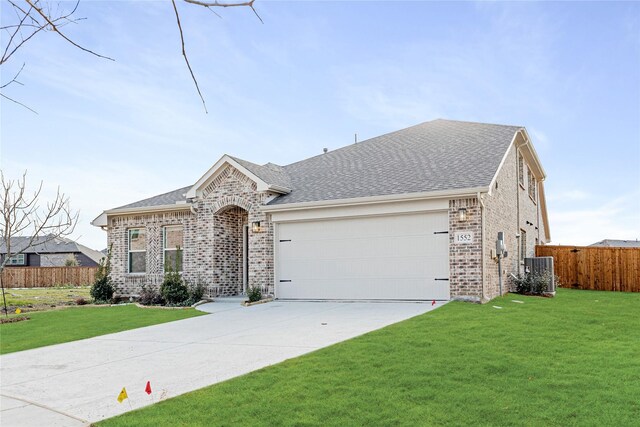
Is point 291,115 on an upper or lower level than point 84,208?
upper

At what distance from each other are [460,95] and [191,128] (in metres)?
9.23

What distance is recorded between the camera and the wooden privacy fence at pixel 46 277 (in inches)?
1548

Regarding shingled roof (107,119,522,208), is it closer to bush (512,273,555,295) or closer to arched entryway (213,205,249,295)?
arched entryway (213,205,249,295)

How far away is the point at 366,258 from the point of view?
14.6 m

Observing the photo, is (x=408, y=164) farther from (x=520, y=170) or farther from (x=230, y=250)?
(x=230, y=250)

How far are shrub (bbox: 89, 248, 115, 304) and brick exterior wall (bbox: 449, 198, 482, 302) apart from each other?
488 inches

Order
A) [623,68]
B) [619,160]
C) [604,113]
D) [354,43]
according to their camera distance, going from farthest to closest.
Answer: [619,160] < [604,113] < [623,68] < [354,43]

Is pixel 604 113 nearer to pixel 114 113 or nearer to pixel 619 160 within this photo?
pixel 619 160

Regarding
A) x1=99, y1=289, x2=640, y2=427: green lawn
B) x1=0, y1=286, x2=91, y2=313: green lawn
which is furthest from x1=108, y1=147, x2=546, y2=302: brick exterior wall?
x1=99, y1=289, x2=640, y2=427: green lawn

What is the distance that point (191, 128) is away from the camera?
9.84 metres

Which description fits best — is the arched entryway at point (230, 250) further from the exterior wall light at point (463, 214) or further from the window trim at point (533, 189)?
the window trim at point (533, 189)

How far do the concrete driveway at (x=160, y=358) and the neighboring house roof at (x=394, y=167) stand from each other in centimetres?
354

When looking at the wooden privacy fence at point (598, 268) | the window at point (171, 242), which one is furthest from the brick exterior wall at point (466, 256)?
the wooden privacy fence at point (598, 268)

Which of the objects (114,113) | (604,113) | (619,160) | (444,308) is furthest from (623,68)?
(114,113)
